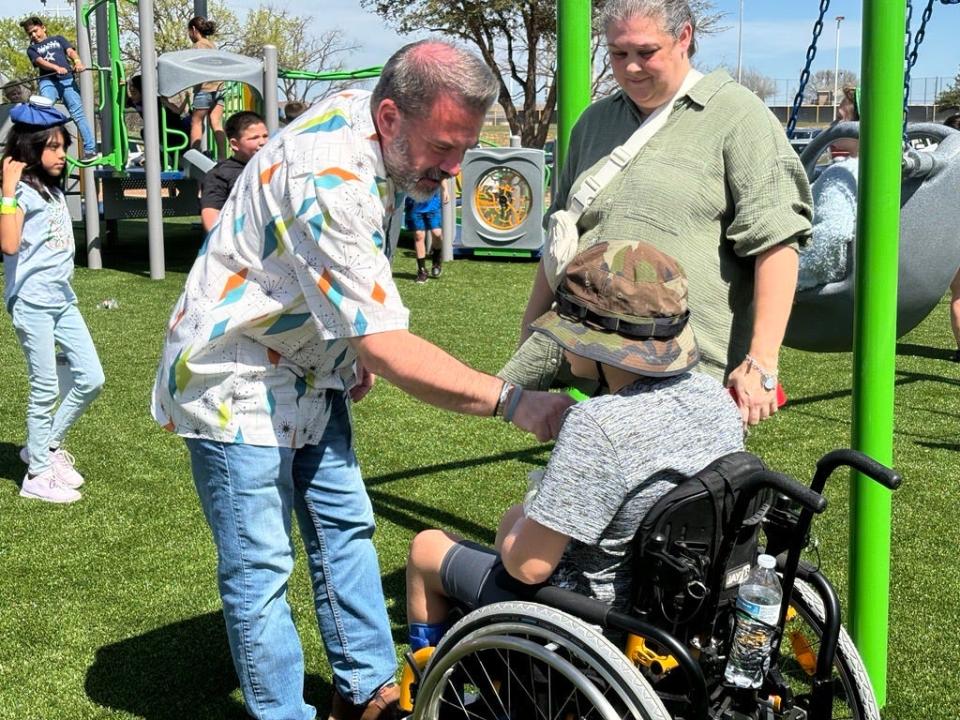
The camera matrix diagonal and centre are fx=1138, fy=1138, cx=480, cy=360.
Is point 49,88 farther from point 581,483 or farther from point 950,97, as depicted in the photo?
point 950,97

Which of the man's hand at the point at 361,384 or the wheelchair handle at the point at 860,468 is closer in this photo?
the wheelchair handle at the point at 860,468

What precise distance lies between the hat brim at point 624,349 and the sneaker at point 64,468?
11.6 feet

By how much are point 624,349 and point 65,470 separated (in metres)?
3.72

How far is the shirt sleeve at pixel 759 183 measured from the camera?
2.71m

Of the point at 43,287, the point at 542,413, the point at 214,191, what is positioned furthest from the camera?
the point at 214,191

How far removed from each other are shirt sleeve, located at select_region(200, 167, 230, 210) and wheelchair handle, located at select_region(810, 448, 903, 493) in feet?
Result: 18.6

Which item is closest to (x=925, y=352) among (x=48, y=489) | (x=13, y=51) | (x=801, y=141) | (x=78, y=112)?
(x=48, y=489)

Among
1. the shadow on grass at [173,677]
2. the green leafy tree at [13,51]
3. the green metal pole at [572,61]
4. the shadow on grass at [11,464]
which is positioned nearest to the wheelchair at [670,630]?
the shadow on grass at [173,677]

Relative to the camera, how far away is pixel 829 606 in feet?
7.59

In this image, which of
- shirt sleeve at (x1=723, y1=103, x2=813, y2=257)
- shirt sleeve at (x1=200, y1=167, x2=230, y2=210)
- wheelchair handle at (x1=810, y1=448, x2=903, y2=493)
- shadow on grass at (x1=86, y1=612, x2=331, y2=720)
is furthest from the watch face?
wheelchair handle at (x1=810, y1=448, x2=903, y2=493)

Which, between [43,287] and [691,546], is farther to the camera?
[43,287]

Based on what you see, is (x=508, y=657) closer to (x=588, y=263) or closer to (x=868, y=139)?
(x=588, y=263)

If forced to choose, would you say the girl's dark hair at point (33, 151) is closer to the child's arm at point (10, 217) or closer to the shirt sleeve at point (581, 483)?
the child's arm at point (10, 217)

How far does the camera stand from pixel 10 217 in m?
4.72
